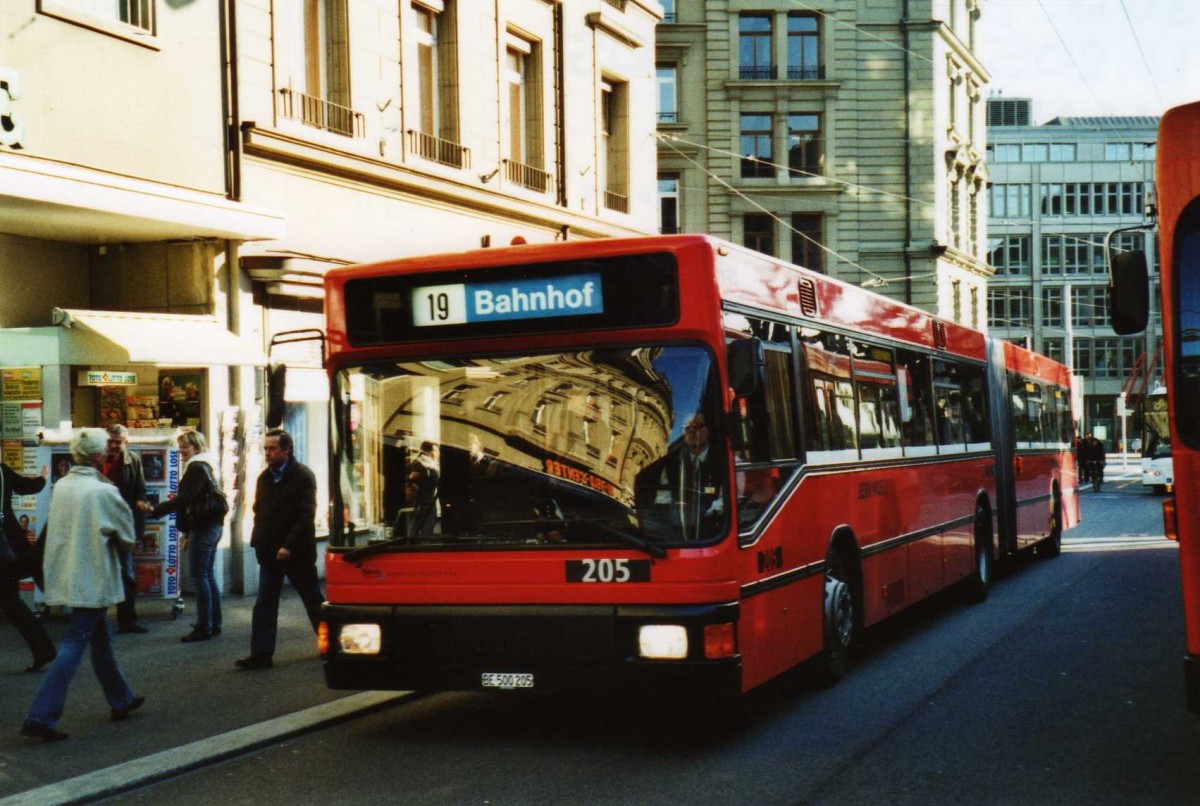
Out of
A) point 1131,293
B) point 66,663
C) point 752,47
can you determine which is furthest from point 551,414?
point 752,47

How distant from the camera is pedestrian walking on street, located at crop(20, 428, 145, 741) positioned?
8148mm

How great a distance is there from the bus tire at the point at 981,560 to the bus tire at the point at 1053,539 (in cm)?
457

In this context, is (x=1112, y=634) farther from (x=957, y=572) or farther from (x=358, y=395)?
(x=358, y=395)

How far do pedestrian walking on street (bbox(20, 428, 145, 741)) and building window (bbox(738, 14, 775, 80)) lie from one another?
43.7m

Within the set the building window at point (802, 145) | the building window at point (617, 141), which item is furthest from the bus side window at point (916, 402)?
the building window at point (802, 145)

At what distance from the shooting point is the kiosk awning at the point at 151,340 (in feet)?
43.9

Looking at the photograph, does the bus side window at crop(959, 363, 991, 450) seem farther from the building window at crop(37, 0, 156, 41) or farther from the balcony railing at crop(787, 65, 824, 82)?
the balcony railing at crop(787, 65, 824, 82)

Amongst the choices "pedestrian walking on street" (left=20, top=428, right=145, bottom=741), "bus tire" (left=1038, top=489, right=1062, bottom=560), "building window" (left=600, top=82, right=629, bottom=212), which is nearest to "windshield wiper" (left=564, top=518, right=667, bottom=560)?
"pedestrian walking on street" (left=20, top=428, right=145, bottom=741)

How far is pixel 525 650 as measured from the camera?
756 cm

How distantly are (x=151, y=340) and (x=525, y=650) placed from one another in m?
7.61

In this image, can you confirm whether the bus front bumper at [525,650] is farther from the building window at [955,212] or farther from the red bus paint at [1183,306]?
the building window at [955,212]

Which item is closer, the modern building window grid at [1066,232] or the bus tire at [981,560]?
the bus tire at [981,560]

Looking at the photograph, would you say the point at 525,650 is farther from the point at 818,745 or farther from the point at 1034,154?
the point at 1034,154

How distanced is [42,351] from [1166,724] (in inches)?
392
